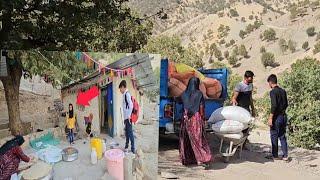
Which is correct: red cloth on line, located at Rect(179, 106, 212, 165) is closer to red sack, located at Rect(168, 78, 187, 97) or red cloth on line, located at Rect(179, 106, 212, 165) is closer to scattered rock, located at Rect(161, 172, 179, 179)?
scattered rock, located at Rect(161, 172, 179, 179)

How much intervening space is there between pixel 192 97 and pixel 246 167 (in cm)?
176

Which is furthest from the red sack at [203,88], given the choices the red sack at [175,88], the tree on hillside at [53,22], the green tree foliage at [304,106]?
the green tree foliage at [304,106]

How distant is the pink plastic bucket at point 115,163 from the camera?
540 centimetres

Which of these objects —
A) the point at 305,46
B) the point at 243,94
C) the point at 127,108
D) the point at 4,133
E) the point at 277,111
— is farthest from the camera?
the point at 305,46

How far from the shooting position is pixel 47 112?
5.23m

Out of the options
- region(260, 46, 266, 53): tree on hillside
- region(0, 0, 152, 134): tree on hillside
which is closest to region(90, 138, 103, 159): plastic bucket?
region(0, 0, 152, 134): tree on hillside

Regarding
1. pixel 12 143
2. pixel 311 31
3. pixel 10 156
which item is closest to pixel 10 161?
pixel 10 156

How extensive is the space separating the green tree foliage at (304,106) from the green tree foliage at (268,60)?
33.7 m

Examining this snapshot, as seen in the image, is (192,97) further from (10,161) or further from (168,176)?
(10,161)

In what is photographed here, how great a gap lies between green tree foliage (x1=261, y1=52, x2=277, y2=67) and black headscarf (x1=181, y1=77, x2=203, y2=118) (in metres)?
42.1

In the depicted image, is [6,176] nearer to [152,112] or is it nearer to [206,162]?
[152,112]

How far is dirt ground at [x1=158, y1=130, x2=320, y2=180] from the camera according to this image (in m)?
8.76

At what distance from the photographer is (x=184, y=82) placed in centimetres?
1052

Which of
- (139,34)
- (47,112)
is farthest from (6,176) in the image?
(139,34)
